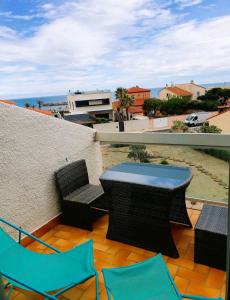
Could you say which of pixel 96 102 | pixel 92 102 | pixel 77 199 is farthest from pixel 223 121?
pixel 96 102

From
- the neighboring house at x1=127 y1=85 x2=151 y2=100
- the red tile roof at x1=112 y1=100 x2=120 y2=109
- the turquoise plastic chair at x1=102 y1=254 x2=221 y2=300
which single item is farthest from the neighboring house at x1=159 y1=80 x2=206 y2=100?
the turquoise plastic chair at x1=102 y1=254 x2=221 y2=300

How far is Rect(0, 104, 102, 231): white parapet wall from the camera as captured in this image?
104 inches

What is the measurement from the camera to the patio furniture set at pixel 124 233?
5.59ft

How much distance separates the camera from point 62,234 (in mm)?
3121

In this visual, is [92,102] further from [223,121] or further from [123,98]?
[223,121]

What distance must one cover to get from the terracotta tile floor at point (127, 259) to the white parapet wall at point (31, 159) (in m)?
0.38

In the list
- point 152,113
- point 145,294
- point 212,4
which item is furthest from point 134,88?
point 145,294

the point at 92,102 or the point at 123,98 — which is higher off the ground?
the point at 123,98

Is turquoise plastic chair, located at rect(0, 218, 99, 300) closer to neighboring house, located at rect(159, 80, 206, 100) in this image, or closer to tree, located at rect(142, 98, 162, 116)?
tree, located at rect(142, 98, 162, 116)

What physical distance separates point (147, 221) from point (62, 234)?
4.09ft

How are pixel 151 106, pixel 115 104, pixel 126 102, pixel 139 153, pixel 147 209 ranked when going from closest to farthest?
pixel 147 209
pixel 139 153
pixel 126 102
pixel 151 106
pixel 115 104

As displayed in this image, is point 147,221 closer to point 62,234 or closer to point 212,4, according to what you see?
point 62,234

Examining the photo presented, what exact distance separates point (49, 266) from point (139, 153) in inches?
71.6

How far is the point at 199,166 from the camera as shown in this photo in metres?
2.85
